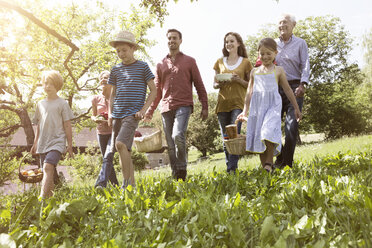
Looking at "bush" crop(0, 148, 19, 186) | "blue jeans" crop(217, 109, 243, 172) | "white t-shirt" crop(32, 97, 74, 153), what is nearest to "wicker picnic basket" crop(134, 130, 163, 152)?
"blue jeans" crop(217, 109, 243, 172)

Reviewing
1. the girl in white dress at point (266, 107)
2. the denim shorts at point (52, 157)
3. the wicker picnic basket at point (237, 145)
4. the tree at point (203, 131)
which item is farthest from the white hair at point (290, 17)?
the tree at point (203, 131)

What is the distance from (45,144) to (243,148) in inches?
108

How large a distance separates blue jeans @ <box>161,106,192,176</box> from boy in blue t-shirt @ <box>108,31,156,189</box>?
770mm

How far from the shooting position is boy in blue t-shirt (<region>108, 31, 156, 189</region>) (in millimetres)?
4375

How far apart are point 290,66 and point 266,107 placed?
1.07 metres

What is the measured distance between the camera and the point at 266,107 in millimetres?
Result: 4605

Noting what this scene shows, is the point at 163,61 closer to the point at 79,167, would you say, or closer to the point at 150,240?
the point at 150,240

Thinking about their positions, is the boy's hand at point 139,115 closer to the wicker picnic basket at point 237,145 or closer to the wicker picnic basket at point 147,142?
the wicker picnic basket at point 147,142

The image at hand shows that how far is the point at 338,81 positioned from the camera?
35.9 meters

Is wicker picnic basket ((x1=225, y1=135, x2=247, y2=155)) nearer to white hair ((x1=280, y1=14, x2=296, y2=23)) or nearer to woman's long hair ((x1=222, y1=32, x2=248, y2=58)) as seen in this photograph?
woman's long hair ((x1=222, y1=32, x2=248, y2=58))

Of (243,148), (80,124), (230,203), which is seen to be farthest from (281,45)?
(80,124)

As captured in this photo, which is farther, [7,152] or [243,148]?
[7,152]

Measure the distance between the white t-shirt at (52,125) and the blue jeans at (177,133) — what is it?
156cm

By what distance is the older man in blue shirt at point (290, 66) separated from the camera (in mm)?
5020
